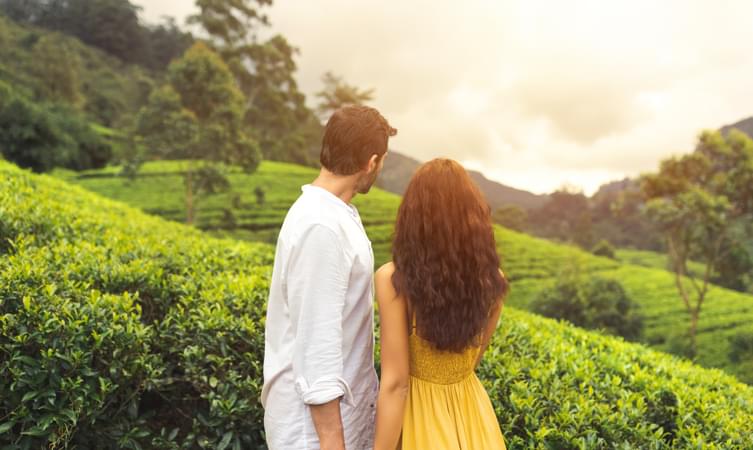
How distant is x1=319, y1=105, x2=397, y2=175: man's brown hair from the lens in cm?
150

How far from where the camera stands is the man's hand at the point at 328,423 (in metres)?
1.40

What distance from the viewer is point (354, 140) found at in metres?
1.51

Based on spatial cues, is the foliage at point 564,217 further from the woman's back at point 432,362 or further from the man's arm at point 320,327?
the man's arm at point 320,327

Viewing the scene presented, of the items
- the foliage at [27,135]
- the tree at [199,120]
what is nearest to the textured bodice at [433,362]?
the tree at [199,120]

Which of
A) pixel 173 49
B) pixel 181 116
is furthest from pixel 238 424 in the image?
pixel 173 49

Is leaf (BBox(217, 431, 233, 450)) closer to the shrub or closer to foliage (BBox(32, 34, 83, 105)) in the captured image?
the shrub

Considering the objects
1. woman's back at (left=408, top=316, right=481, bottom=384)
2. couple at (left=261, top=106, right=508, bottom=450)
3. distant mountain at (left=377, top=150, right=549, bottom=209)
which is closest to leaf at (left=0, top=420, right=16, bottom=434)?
couple at (left=261, top=106, right=508, bottom=450)

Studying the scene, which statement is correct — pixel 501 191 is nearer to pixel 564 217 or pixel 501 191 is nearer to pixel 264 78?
pixel 564 217

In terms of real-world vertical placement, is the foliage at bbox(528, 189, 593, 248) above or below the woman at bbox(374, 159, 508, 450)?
above

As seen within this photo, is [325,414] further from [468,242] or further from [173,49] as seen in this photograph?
[173,49]

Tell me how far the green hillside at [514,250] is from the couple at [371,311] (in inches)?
654

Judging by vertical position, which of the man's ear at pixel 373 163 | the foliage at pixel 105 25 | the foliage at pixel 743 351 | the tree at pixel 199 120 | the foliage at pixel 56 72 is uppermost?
the foliage at pixel 105 25

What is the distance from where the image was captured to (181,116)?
1590 centimetres

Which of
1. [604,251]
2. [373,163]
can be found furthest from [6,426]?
[604,251]
